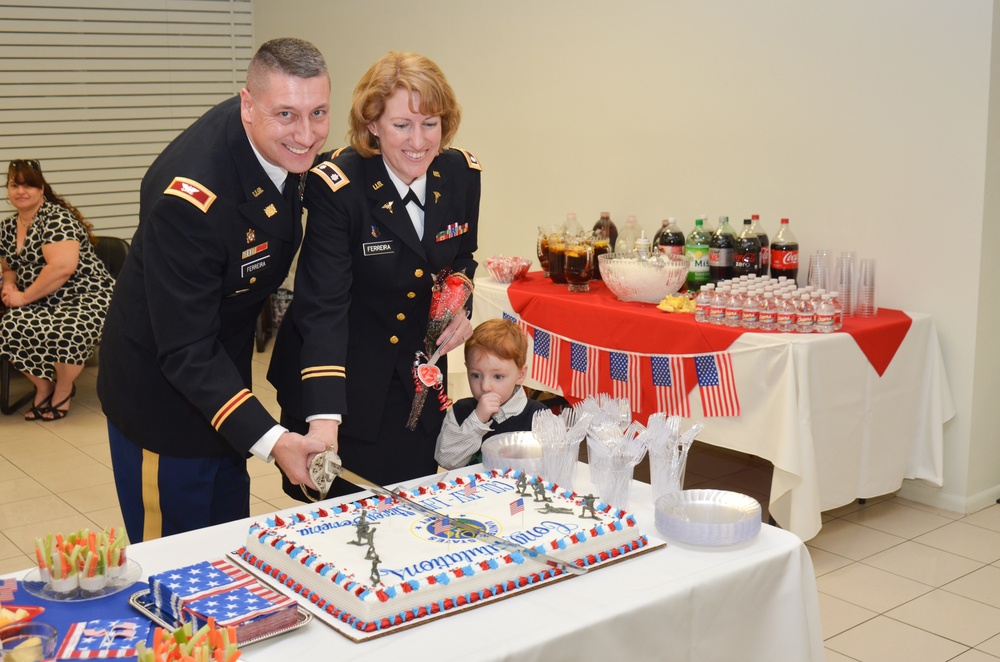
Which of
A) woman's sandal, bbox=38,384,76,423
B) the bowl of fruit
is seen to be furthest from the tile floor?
the bowl of fruit

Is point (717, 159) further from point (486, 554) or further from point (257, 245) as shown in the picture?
point (486, 554)

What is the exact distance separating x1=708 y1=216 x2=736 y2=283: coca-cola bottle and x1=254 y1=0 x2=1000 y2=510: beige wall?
1.15 ft

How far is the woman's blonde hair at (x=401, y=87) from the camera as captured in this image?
231cm

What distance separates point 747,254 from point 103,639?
3.48 metres

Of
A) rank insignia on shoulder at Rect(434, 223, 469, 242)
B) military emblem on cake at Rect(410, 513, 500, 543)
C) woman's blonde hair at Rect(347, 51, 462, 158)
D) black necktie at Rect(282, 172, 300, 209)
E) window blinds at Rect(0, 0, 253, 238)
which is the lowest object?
military emblem on cake at Rect(410, 513, 500, 543)

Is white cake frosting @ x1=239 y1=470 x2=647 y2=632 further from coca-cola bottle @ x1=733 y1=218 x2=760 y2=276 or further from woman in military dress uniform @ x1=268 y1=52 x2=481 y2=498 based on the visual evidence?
coca-cola bottle @ x1=733 y1=218 x2=760 y2=276

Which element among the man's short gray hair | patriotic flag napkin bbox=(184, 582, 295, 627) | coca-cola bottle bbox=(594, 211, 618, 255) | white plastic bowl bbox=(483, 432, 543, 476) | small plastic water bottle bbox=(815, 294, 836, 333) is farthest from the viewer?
coca-cola bottle bbox=(594, 211, 618, 255)

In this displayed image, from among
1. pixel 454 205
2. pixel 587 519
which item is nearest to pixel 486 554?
pixel 587 519

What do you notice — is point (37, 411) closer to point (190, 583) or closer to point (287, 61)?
point (287, 61)

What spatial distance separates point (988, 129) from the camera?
4.03 meters

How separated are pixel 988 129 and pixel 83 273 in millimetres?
5042

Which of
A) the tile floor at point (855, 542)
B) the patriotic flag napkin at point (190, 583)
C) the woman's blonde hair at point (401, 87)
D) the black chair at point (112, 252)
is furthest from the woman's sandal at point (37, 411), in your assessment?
the patriotic flag napkin at point (190, 583)

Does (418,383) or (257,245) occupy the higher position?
(257,245)

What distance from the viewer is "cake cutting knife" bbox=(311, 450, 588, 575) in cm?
174
